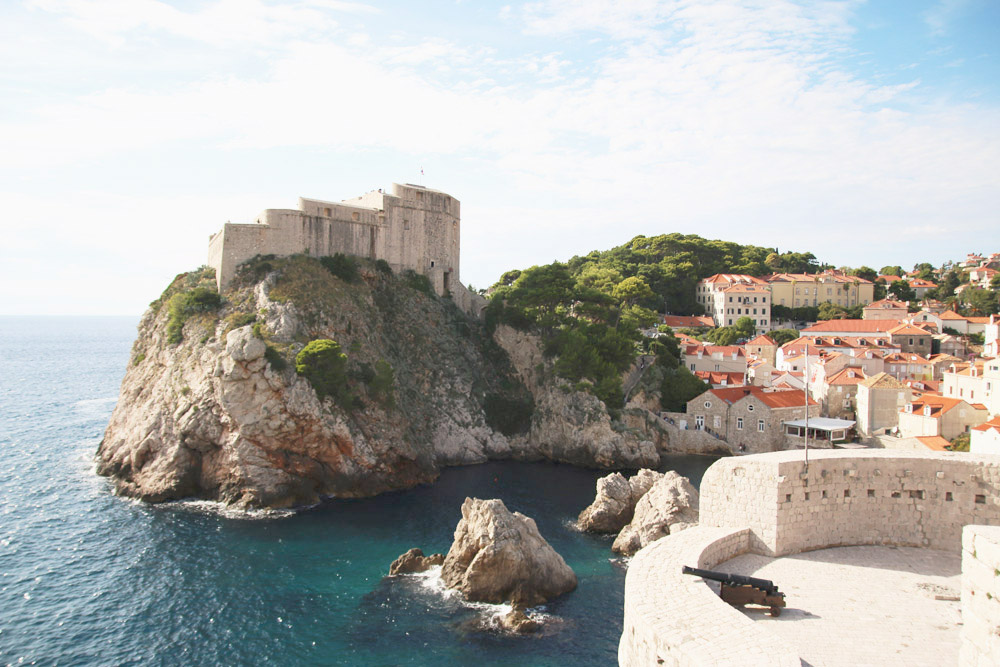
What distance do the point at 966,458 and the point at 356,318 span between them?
109 feet

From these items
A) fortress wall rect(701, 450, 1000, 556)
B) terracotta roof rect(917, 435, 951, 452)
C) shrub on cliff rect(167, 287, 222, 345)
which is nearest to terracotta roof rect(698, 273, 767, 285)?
terracotta roof rect(917, 435, 951, 452)

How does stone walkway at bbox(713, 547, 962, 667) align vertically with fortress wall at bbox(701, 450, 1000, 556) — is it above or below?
below

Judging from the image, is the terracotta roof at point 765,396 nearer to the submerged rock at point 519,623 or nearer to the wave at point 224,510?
the submerged rock at point 519,623

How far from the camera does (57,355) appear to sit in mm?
119500

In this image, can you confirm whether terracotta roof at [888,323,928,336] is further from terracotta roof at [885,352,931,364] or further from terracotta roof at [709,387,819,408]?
terracotta roof at [709,387,819,408]

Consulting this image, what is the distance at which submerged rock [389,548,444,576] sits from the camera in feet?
78.9

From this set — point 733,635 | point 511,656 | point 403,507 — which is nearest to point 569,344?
point 403,507

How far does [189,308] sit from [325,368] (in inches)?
409

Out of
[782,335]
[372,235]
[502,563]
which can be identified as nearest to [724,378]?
[782,335]

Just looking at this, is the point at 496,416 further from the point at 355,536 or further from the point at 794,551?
the point at 794,551

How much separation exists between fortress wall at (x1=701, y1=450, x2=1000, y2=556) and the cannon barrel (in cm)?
231

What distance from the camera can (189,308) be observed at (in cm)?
3869

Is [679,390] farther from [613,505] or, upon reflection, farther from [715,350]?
[613,505]

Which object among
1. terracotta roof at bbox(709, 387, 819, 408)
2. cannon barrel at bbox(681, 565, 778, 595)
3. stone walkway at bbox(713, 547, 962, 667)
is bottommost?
stone walkway at bbox(713, 547, 962, 667)
